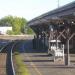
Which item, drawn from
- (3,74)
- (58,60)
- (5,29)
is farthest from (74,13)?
(5,29)

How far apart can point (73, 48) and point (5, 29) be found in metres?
115

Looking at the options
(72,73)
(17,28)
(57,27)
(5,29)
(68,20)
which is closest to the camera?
(72,73)

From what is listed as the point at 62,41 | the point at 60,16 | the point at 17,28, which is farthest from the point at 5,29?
the point at 60,16

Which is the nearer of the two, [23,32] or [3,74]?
[3,74]

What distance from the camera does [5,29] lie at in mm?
167000

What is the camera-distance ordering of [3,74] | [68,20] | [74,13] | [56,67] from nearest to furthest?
[3,74] < [56,67] < [74,13] < [68,20]

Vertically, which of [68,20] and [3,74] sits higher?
[68,20]

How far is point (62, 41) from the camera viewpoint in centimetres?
5362

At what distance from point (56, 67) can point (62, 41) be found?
23.8 m

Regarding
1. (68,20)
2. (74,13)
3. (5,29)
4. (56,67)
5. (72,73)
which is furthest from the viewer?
(5,29)

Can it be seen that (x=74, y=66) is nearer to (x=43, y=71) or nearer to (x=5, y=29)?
(x=43, y=71)

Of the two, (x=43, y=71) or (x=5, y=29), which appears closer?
(x=43, y=71)

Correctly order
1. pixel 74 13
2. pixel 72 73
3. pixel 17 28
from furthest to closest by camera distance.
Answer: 1. pixel 17 28
2. pixel 74 13
3. pixel 72 73

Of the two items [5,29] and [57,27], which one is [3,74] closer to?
[57,27]
